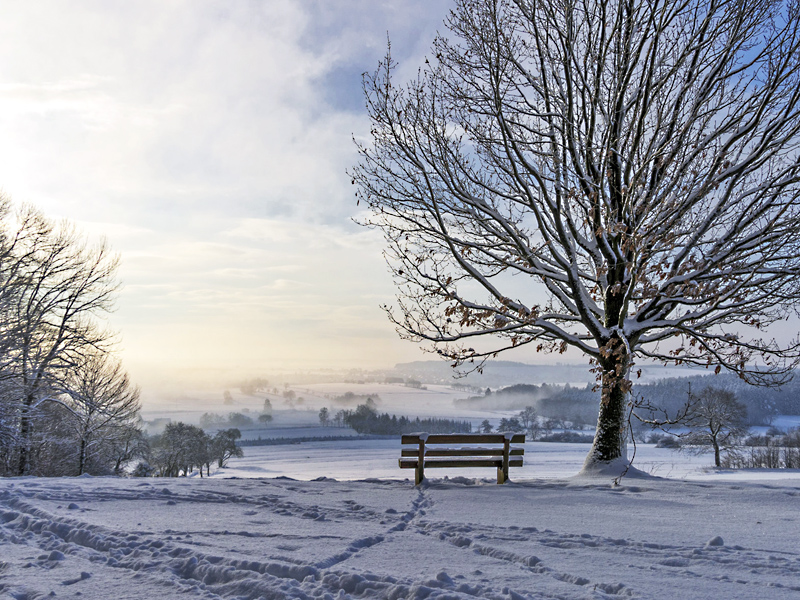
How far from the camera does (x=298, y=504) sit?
7652mm

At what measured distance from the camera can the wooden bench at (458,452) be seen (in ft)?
31.8

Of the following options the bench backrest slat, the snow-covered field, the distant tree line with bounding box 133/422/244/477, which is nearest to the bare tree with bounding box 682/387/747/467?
the snow-covered field

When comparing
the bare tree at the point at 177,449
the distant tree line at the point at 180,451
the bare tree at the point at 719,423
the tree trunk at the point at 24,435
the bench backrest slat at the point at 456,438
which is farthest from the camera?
the bare tree at the point at 177,449

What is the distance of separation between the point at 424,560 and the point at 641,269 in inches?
245


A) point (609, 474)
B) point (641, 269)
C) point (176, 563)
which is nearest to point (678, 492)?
point (609, 474)

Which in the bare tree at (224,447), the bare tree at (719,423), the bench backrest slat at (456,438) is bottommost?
the bare tree at (224,447)

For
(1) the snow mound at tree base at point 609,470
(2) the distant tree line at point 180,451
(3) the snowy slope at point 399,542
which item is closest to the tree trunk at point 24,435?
(3) the snowy slope at point 399,542

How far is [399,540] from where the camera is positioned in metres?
5.72

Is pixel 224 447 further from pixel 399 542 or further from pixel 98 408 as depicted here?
pixel 399 542

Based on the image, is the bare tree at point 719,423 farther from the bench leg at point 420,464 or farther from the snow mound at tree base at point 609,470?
the bench leg at point 420,464

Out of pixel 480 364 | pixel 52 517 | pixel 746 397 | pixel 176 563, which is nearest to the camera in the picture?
pixel 176 563

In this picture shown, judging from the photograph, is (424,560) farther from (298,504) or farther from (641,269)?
(641,269)

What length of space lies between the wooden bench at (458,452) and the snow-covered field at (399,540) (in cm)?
39

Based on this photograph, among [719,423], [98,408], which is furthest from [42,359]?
[719,423]
